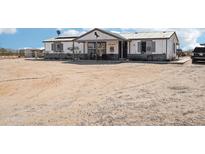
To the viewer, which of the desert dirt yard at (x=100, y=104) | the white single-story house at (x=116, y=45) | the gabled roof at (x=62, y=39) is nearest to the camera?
the desert dirt yard at (x=100, y=104)

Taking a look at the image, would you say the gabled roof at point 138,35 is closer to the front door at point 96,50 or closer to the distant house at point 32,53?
the front door at point 96,50

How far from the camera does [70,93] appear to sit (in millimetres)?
8914

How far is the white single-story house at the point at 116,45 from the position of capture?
2709 centimetres

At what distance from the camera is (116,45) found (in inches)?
1139

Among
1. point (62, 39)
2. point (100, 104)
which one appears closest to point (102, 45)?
point (62, 39)

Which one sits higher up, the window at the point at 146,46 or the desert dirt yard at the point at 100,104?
the window at the point at 146,46

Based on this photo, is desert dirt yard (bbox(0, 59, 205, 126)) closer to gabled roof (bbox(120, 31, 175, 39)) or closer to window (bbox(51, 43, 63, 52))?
gabled roof (bbox(120, 31, 175, 39))

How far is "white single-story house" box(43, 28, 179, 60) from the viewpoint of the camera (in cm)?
2709

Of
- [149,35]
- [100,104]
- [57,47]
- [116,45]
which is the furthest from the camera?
[57,47]

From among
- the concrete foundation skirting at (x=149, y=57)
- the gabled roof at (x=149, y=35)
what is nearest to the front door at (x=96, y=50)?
the gabled roof at (x=149, y=35)

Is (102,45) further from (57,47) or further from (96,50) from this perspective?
(57,47)
